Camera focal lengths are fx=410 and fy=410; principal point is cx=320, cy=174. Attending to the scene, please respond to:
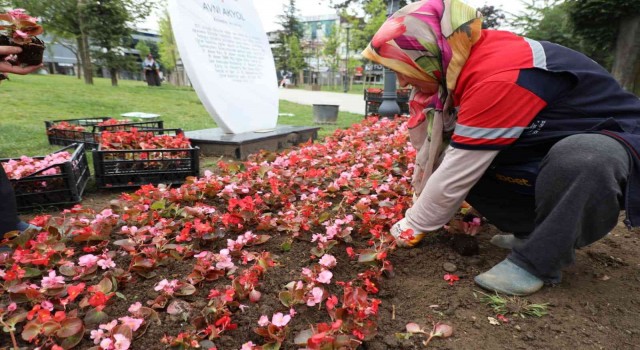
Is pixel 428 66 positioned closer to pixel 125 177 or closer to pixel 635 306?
pixel 635 306

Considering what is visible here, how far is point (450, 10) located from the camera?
1675mm

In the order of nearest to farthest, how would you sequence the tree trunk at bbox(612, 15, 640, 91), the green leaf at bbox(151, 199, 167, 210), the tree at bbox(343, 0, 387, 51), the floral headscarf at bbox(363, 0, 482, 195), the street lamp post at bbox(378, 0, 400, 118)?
the floral headscarf at bbox(363, 0, 482, 195) < the green leaf at bbox(151, 199, 167, 210) < the street lamp post at bbox(378, 0, 400, 118) < the tree trunk at bbox(612, 15, 640, 91) < the tree at bbox(343, 0, 387, 51)

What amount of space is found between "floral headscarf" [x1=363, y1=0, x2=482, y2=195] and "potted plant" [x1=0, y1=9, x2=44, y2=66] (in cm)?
162

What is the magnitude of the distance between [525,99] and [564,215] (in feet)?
1.47

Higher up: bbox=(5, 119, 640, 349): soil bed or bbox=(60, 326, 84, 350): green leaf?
bbox=(60, 326, 84, 350): green leaf

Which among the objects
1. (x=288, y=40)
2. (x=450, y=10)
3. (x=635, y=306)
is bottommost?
(x=635, y=306)

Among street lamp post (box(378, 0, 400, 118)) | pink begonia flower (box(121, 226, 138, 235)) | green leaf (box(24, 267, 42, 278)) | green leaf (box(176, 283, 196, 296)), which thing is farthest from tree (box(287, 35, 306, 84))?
green leaf (box(176, 283, 196, 296))

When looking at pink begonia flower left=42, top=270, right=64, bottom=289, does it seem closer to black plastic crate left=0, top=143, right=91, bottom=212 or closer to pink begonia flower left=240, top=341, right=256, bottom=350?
pink begonia flower left=240, top=341, right=256, bottom=350

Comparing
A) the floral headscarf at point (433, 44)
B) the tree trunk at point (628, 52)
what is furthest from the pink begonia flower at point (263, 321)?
the tree trunk at point (628, 52)

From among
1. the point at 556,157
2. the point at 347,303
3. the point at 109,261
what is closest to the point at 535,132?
the point at 556,157

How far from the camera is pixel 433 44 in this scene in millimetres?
1681

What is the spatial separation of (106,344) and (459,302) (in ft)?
4.11

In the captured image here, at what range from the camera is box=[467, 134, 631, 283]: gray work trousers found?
144 cm

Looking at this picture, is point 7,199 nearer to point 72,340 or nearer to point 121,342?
point 72,340
